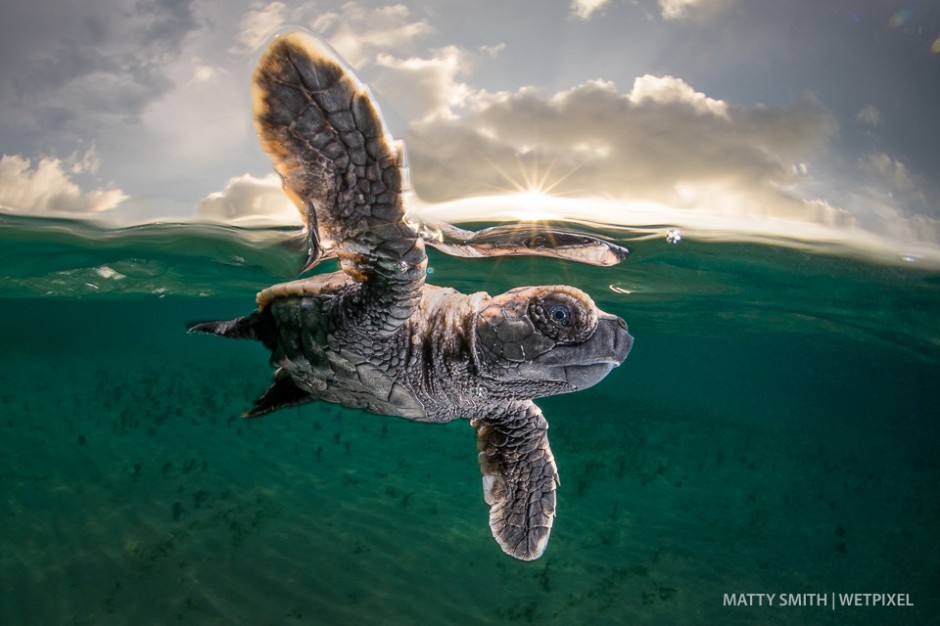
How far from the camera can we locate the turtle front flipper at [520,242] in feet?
26.8

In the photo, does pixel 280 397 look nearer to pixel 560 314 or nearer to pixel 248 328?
pixel 248 328

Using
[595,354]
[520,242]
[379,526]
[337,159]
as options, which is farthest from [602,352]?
[379,526]

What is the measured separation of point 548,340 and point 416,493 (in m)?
8.00

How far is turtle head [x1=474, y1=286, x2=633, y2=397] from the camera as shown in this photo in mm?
3064

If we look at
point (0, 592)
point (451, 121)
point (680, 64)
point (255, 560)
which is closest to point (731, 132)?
point (680, 64)

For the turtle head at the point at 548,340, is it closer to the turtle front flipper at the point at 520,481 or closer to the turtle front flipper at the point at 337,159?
the turtle front flipper at the point at 337,159

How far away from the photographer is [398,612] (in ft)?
21.2

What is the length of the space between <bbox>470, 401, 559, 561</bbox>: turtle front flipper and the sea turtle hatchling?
0.01 metres

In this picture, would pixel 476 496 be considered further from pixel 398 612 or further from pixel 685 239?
pixel 685 239

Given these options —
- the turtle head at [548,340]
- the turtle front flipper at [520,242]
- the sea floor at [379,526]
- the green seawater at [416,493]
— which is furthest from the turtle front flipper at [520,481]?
the turtle front flipper at [520,242]

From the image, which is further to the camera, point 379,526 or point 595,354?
point 379,526

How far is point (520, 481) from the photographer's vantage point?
4.35 meters

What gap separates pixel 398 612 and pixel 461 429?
10597 mm

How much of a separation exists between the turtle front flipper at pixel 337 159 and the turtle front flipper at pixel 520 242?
14.6 ft
